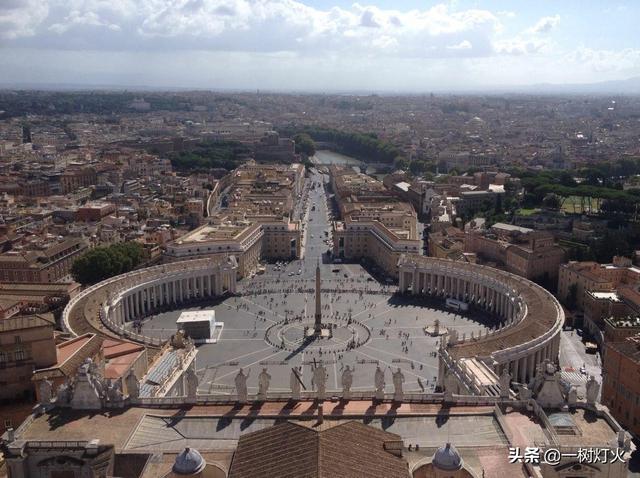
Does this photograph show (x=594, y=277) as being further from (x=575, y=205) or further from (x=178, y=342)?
(x=575, y=205)

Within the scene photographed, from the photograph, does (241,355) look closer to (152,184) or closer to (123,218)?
(123,218)

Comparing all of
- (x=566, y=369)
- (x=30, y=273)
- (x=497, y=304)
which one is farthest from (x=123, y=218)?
(x=566, y=369)

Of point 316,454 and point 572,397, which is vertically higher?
point 316,454

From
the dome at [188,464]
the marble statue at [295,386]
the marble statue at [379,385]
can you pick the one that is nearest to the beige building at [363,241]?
the marble statue at [379,385]

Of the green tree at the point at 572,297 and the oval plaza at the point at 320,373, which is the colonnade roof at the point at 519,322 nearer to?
the oval plaza at the point at 320,373

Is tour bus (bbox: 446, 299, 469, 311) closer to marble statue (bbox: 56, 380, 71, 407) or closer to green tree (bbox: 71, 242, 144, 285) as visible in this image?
green tree (bbox: 71, 242, 144, 285)

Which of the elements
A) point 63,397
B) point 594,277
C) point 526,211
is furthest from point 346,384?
point 526,211
